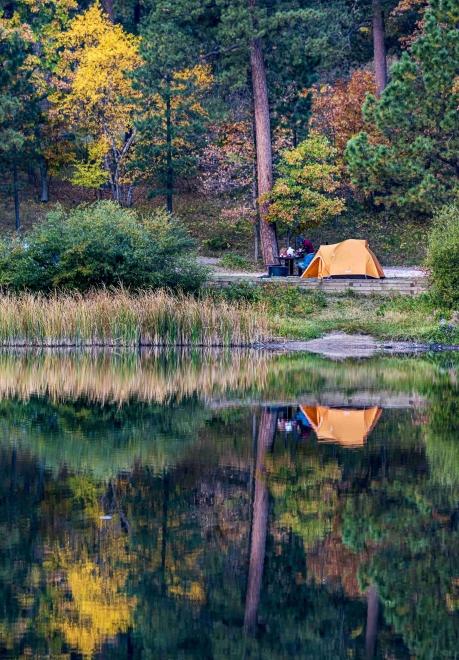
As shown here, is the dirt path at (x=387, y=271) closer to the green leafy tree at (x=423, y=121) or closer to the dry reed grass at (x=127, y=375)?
the green leafy tree at (x=423, y=121)

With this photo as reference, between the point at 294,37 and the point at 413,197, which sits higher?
the point at 294,37

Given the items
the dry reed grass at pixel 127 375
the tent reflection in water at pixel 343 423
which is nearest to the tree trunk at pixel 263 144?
the dry reed grass at pixel 127 375

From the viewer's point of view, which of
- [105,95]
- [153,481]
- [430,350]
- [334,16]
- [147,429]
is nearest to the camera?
[153,481]

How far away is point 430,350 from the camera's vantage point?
104ft

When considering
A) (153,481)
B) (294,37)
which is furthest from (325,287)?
(153,481)

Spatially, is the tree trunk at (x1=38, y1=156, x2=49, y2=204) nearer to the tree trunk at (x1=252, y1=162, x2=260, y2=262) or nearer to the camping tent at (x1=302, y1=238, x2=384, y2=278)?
the tree trunk at (x1=252, y1=162, x2=260, y2=262)

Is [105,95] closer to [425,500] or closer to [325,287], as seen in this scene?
[325,287]

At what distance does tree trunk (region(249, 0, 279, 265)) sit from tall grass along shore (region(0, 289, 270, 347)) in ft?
38.9

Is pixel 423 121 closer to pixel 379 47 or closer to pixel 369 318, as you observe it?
pixel 379 47

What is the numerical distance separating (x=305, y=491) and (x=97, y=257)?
2129cm

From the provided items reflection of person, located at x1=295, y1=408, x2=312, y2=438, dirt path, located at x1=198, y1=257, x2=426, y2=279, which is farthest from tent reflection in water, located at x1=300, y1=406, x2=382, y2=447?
dirt path, located at x1=198, y1=257, x2=426, y2=279

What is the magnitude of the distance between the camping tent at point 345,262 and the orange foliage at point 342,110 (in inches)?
445

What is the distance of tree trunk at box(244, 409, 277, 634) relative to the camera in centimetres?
1031

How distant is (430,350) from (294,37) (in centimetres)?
1481
